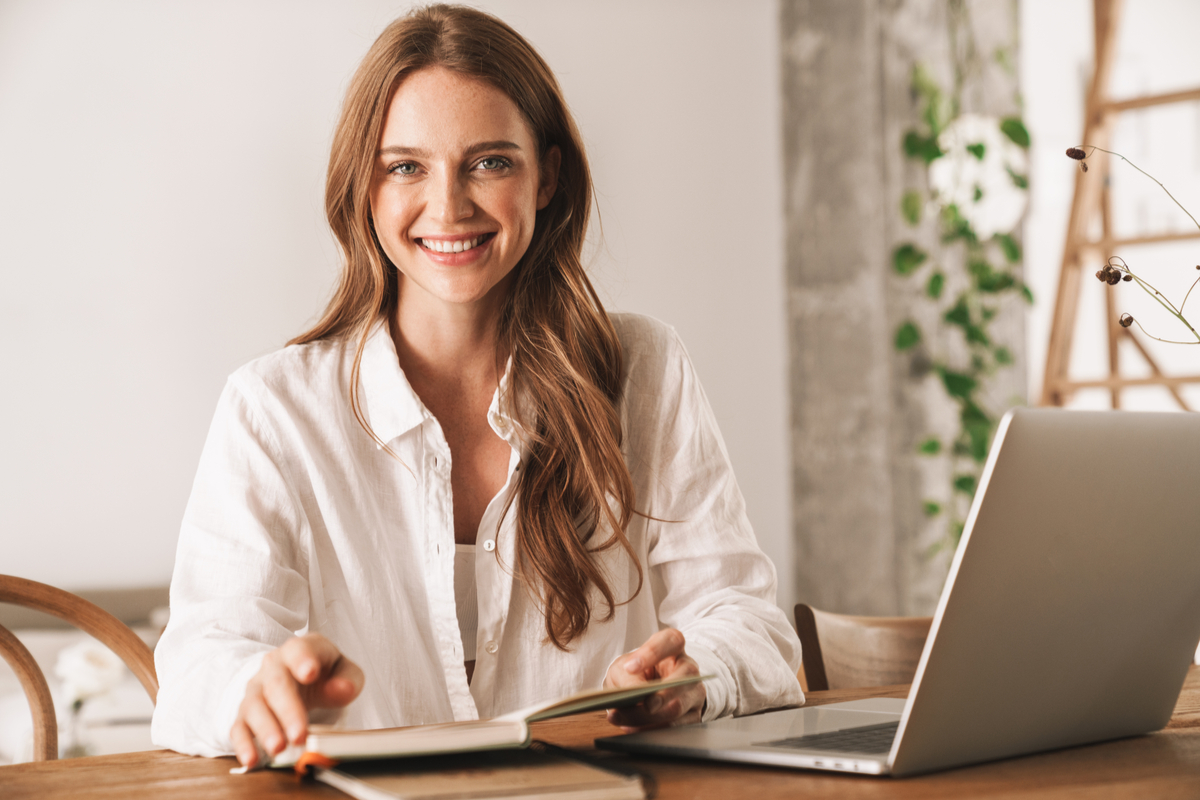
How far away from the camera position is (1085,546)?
0.69 m

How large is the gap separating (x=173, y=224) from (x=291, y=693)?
112 inches

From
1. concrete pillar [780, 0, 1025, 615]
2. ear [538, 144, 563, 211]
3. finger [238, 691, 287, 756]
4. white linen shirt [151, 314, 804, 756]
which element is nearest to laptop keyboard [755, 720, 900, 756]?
white linen shirt [151, 314, 804, 756]

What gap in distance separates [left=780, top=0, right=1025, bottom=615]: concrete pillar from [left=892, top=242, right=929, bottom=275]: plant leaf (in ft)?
0.21

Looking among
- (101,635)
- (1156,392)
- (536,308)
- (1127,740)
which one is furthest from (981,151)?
(101,635)

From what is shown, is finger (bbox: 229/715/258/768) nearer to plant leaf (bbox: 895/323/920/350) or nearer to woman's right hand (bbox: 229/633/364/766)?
woman's right hand (bbox: 229/633/364/766)

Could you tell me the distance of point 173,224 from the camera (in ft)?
10.5

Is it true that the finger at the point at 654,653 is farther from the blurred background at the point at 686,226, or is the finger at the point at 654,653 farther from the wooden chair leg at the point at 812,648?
the blurred background at the point at 686,226

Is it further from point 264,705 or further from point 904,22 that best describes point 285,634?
point 904,22

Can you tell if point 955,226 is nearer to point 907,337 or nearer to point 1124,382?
point 907,337

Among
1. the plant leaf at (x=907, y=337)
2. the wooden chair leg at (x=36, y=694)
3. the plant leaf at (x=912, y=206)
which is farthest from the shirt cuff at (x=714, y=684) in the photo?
the plant leaf at (x=912, y=206)

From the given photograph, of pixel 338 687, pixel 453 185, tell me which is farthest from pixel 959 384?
pixel 338 687

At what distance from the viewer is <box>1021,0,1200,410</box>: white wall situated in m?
3.20

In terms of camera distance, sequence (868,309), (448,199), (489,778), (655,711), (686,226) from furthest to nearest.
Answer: (686,226), (868,309), (448,199), (655,711), (489,778)

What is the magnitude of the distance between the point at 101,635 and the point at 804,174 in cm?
299
